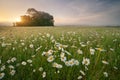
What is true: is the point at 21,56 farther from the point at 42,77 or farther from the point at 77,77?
the point at 77,77

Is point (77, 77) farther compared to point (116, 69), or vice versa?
point (116, 69)

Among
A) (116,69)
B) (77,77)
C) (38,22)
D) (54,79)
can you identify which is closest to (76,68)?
(77,77)

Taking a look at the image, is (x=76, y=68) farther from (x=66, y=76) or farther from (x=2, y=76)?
(x=2, y=76)

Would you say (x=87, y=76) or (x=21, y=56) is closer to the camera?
(x=87, y=76)

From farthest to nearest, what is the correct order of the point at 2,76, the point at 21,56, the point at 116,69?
the point at 21,56 < the point at 116,69 < the point at 2,76

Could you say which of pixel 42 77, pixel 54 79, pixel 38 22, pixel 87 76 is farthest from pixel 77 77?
pixel 38 22

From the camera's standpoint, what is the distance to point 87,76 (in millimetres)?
2766

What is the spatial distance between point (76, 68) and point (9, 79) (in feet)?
3.54

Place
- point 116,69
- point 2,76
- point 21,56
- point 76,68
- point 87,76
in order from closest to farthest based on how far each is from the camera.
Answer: point 2,76
point 87,76
point 76,68
point 116,69
point 21,56

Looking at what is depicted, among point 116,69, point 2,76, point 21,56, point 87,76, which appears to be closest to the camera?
point 2,76

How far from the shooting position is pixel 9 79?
264cm

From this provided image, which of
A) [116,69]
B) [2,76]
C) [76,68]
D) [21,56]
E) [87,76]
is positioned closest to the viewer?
[2,76]

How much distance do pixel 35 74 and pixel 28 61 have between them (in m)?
0.48

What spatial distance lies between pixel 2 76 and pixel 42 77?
55 cm
